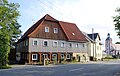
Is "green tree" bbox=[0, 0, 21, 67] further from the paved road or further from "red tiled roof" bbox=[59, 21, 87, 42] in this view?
"red tiled roof" bbox=[59, 21, 87, 42]

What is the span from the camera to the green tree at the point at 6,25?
3944cm

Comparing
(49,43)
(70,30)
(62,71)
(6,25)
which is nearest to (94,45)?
(70,30)

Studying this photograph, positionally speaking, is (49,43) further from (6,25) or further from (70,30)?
(6,25)

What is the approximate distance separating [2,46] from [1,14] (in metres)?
5.35

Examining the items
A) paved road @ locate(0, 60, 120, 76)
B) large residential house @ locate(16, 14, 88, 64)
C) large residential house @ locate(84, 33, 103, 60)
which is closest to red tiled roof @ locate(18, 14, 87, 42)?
large residential house @ locate(16, 14, 88, 64)

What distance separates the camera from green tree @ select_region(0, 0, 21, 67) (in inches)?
1553

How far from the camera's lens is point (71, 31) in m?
63.6

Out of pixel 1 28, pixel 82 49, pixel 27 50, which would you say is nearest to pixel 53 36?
pixel 27 50

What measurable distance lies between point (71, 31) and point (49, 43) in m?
10.9

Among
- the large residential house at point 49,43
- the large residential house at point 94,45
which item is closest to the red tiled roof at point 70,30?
the large residential house at point 49,43

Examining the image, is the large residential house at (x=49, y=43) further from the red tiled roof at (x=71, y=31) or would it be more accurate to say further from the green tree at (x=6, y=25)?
the green tree at (x=6, y=25)

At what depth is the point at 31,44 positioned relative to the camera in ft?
167

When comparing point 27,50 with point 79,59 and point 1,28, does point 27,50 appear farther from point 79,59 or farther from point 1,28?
point 79,59

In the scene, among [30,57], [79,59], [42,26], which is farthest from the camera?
[79,59]
